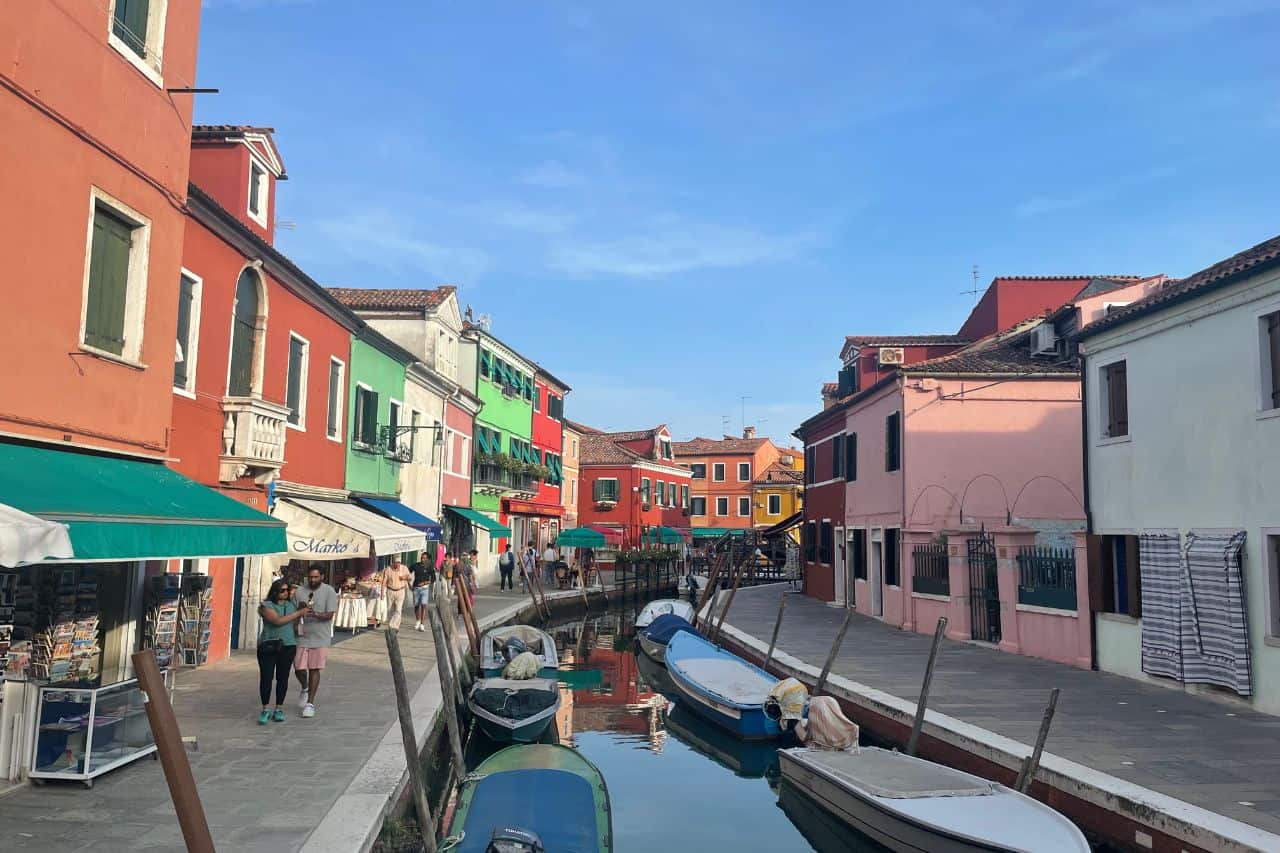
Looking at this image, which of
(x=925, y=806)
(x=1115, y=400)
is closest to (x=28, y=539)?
(x=925, y=806)

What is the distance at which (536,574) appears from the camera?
121 ft

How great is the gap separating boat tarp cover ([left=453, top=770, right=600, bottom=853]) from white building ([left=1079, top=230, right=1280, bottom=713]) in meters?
8.88

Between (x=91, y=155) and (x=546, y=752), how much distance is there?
6.97 m

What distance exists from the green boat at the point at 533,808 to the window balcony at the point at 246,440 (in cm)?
679

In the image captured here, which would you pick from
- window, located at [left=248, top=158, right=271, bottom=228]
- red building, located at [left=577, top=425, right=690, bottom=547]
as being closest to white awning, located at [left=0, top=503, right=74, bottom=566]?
window, located at [left=248, top=158, right=271, bottom=228]

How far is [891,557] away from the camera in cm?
2403

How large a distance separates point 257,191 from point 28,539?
1194cm

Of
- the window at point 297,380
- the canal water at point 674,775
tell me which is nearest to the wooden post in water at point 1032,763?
the canal water at point 674,775

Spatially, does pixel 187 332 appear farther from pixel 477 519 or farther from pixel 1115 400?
pixel 477 519

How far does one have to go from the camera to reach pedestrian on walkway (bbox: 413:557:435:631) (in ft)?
68.7

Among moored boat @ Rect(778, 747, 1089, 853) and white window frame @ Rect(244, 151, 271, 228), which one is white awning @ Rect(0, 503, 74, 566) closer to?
moored boat @ Rect(778, 747, 1089, 853)

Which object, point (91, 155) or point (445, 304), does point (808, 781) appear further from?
point (445, 304)

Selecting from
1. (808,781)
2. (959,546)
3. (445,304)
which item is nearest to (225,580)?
(808,781)

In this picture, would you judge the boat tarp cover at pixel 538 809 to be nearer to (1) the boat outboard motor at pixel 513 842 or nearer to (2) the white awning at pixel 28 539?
(1) the boat outboard motor at pixel 513 842
